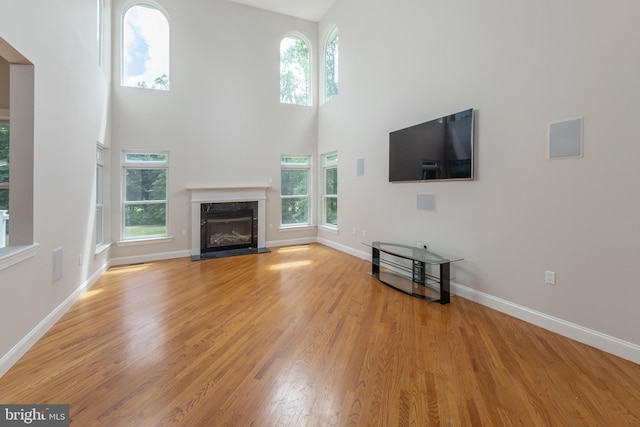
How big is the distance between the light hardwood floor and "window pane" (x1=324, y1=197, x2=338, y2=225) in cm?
324

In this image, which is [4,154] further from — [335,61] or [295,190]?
[335,61]

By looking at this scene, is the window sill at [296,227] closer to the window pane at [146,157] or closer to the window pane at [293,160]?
the window pane at [293,160]

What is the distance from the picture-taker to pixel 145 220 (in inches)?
222

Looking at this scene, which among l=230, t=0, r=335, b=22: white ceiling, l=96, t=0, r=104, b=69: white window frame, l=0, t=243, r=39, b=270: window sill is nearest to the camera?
l=0, t=243, r=39, b=270: window sill

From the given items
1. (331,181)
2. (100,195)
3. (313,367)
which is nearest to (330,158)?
(331,181)

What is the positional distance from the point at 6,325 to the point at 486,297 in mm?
4379

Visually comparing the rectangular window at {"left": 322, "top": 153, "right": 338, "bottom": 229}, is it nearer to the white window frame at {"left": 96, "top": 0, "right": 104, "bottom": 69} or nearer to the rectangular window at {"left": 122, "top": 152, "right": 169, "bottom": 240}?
the rectangular window at {"left": 122, "top": 152, "right": 169, "bottom": 240}

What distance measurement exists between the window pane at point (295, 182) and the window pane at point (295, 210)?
0.52 ft

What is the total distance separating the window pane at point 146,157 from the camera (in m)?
5.46

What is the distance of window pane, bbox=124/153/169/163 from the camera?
546 centimetres

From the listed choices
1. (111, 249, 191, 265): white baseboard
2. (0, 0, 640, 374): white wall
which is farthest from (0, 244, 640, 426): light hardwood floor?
(111, 249, 191, 265): white baseboard

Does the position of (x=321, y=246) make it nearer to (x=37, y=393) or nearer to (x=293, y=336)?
(x=293, y=336)

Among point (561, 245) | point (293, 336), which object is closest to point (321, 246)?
point (293, 336)

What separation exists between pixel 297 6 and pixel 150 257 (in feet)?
19.8
